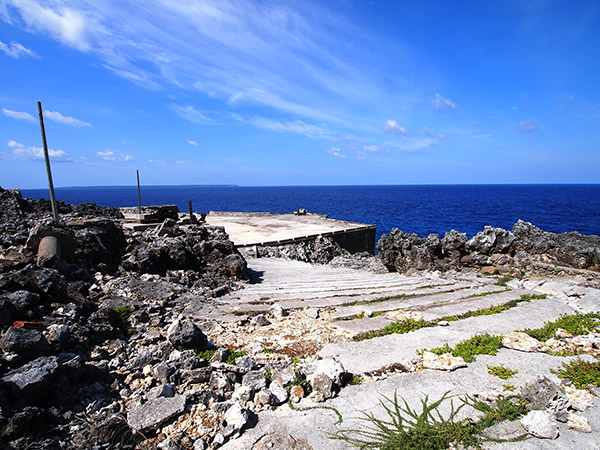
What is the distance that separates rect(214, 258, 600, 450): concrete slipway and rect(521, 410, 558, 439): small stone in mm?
105

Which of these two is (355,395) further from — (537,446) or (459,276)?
(459,276)

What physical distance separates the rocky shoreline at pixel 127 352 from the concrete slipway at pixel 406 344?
464 millimetres

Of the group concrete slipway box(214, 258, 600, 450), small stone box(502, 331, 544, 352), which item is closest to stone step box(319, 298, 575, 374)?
concrete slipway box(214, 258, 600, 450)

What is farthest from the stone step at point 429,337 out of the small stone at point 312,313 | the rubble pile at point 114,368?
the small stone at point 312,313

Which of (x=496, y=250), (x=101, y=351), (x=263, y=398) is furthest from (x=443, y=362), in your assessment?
(x=496, y=250)

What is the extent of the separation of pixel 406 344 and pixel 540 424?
10.2 ft

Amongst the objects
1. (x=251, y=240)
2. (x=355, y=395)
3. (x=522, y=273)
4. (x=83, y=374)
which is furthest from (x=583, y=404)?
(x=251, y=240)

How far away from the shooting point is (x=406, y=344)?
7.55m

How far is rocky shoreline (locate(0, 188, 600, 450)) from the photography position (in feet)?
15.3

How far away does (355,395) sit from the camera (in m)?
5.64

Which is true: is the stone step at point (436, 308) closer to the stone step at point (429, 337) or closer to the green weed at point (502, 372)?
the stone step at point (429, 337)

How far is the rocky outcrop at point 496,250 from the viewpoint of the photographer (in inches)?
554

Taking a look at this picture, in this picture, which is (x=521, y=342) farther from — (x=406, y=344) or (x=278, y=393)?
(x=278, y=393)

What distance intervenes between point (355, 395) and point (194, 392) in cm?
274
